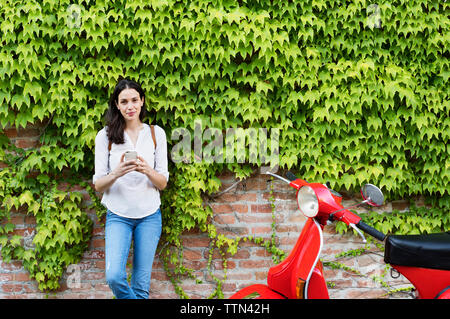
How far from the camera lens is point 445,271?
2133mm

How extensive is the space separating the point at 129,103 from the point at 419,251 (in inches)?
78.7

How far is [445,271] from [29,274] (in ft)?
9.98

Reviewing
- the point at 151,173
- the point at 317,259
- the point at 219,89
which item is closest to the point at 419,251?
the point at 317,259

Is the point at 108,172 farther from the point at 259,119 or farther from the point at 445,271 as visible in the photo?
the point at 445,271

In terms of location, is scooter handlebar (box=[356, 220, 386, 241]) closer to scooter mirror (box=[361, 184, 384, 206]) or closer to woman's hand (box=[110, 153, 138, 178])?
scooter mirror (box=[361, 184, 384, 206])

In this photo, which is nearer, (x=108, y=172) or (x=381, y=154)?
(x=108, y=172)

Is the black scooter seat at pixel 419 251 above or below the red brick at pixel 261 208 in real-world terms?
below

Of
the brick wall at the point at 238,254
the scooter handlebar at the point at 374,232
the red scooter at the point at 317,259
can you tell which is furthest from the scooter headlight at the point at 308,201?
the brick wall at the point at 238,254

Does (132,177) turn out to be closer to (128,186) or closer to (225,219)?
(128,186)

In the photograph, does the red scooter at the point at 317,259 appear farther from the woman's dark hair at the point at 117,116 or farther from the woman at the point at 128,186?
the woman's dark hair at the point at 117,116

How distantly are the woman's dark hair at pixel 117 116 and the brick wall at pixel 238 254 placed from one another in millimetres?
851

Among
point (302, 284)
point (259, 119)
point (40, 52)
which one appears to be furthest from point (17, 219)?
point (302, 284)

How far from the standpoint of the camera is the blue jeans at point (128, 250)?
2.68 meters

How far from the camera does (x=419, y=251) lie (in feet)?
7.04
